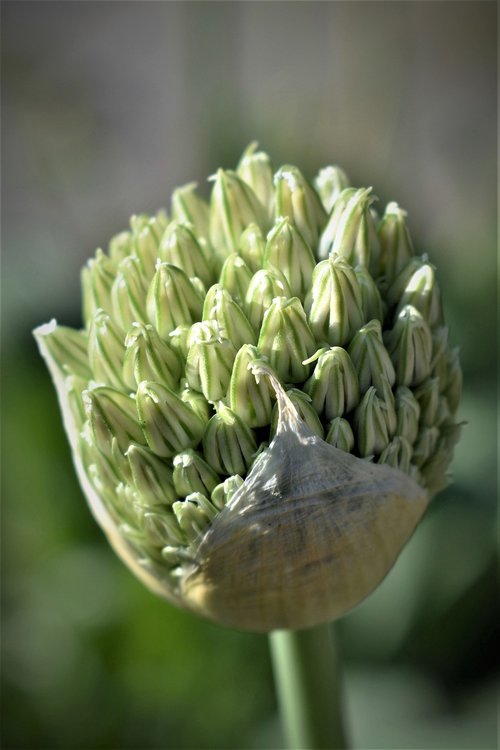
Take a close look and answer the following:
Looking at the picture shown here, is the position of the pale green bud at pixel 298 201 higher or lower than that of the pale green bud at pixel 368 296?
higher

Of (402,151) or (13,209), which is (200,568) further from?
(13,209)

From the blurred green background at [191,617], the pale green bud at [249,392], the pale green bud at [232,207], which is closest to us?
the pale green bud at [249,392]

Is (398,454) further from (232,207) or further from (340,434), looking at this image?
(232,207)

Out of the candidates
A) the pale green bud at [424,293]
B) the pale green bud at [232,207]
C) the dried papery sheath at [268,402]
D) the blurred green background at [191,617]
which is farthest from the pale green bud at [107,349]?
the blurred green background at [191,617]

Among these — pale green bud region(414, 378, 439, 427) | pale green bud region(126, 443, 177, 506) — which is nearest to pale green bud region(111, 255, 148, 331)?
pale green bud region(126, 443, 177, 506)

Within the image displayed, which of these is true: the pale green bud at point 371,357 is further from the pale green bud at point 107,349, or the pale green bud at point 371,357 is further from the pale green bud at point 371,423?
the pale green bud at point 107,349

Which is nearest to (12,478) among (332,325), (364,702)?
(364,702)
